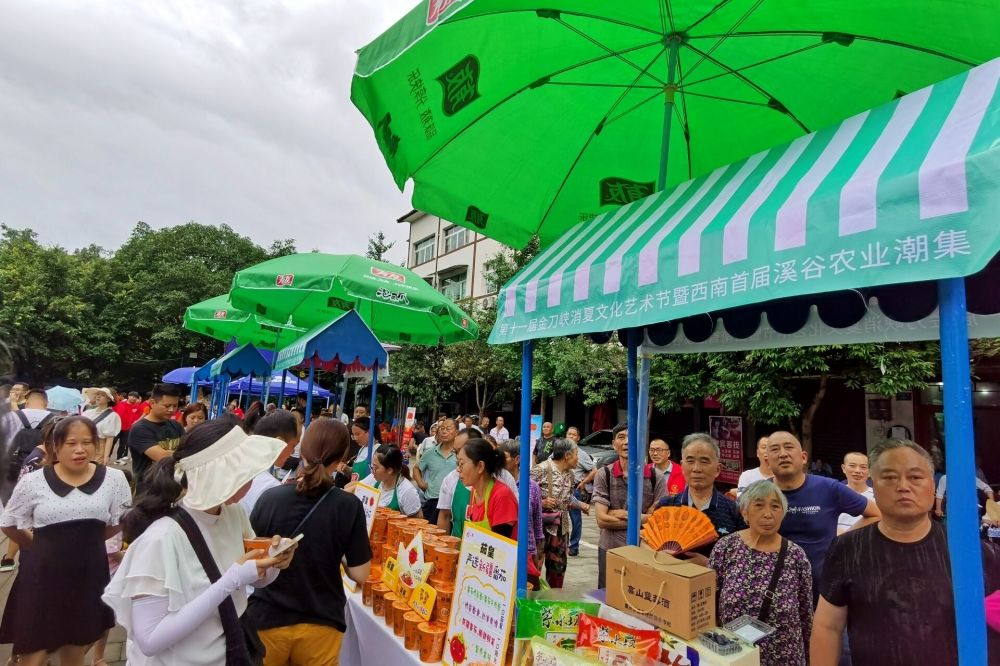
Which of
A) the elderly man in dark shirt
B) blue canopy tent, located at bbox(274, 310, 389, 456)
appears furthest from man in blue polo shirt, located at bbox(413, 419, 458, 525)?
the elderly man in dark shirt

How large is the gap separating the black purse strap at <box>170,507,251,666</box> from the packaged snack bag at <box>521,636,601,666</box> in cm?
99

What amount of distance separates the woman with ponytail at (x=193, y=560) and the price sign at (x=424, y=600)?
0.93m

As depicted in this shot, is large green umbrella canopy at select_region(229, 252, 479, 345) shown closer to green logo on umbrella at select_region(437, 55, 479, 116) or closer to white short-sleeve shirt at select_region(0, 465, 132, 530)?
white short-sleeve shirt at select_region(0, 465, 132, 530)

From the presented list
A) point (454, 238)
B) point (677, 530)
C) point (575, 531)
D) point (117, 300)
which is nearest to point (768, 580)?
point (677, 530)

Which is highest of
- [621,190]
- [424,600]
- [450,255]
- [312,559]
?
[450,255]

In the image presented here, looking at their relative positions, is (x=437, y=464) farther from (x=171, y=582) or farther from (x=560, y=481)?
(x=171, y=582)

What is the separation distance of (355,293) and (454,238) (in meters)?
22.3

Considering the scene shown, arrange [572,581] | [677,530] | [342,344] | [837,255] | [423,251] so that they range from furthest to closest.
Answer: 1. [423,251]
2. [572,581]
3. [342,344]
4. [677,530]
5. [837,255]

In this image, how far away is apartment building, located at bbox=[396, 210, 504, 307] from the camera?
956 inches

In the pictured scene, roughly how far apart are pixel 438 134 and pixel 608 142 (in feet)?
3.80

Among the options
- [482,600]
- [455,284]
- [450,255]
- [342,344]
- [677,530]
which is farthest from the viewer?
[455,284]

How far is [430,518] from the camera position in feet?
16.9

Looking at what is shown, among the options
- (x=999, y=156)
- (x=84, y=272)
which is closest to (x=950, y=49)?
(x=999, y=156)

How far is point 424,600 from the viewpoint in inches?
105
